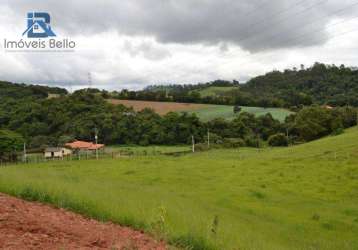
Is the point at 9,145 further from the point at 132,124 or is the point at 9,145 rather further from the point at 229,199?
the point at 229,199

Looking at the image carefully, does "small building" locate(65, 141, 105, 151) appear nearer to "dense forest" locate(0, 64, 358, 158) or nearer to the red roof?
the red roof

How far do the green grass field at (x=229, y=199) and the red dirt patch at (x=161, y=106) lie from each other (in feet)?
167

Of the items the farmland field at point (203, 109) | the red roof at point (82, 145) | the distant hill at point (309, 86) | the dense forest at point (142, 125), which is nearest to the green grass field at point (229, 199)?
the dense forest at point (142, 125)

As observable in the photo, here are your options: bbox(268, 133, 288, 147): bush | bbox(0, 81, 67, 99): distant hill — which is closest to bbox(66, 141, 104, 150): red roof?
bbox(0, 81, 67, 99): distant hill

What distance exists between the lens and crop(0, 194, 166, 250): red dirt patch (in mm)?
6246

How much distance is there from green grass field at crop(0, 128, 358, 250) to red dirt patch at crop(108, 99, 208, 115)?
2009 inches

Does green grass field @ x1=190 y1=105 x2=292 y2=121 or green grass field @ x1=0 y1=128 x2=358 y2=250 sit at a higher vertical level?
green grass field @ x1=190 y1=105 x2=292 y2=121

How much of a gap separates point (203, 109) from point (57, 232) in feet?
314

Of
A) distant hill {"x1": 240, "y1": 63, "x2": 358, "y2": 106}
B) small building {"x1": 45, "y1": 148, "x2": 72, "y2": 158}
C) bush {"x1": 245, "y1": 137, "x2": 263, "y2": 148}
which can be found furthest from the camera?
distant hill {"x1": 240, "y1": 63, "x2": 358, "y2": 106}

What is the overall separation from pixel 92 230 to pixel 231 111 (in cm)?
9577

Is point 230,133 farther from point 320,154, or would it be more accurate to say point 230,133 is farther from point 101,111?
point 320,154

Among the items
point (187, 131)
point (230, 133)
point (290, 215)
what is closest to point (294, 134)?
point (230, 133)

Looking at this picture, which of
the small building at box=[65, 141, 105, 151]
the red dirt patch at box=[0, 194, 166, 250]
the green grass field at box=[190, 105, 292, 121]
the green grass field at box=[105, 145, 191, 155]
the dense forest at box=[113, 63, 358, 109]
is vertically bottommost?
the green grass field at box=[105, 145, 191, 155]

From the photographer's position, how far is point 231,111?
335 feet
